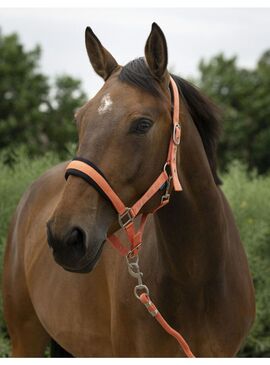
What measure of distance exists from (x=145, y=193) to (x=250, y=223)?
407cm

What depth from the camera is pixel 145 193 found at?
8.16ft

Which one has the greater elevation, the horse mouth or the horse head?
the horse head

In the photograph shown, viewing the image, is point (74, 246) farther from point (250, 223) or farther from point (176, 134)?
point (250, 223)

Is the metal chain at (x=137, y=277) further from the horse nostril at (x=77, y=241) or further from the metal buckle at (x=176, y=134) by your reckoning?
the metal buckle at (x=176, y=134)

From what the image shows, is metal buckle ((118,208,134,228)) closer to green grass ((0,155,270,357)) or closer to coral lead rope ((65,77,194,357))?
coral lead rope ((65,77,194,357))

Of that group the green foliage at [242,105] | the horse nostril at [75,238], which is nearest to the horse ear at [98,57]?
the horse nostril at [75,238]

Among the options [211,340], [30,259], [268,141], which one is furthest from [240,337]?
[268,141]

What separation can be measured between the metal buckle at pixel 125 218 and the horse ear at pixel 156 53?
608 millimetres

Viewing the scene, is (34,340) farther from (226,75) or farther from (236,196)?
(226,75)

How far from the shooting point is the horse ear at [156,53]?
99.8 inches

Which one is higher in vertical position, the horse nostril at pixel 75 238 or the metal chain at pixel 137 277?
the horse nostril at pixel 75 238

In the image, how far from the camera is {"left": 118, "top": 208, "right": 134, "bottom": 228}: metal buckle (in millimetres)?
2432

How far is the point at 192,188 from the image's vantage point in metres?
2.80

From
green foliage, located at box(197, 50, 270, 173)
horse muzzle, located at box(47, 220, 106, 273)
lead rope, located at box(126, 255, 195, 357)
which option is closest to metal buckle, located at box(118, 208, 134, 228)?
horse muzzle, located at box(47, 220, 106, 273)
